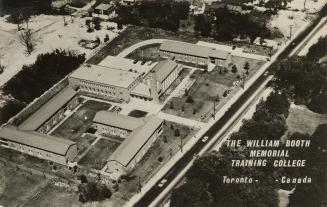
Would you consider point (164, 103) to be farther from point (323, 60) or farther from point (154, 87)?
point (323, 60)

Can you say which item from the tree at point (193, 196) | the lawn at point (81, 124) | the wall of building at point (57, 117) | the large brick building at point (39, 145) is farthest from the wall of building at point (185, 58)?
the tree at point (193, 196)

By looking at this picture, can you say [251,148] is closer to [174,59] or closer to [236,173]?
[236,173]

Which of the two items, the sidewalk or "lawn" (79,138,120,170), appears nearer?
the sidewalk

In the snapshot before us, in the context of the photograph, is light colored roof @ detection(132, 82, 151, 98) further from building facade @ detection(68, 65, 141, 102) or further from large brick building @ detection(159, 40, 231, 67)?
large brick building @ detection(159, 40, 231, 67)

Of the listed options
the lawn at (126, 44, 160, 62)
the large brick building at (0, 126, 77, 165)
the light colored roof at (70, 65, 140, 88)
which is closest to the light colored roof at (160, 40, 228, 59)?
the lawn at (126, 44, 160, 62)

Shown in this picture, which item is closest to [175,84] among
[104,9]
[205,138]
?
[205,138]

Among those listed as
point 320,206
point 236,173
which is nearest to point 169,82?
point 236,173
